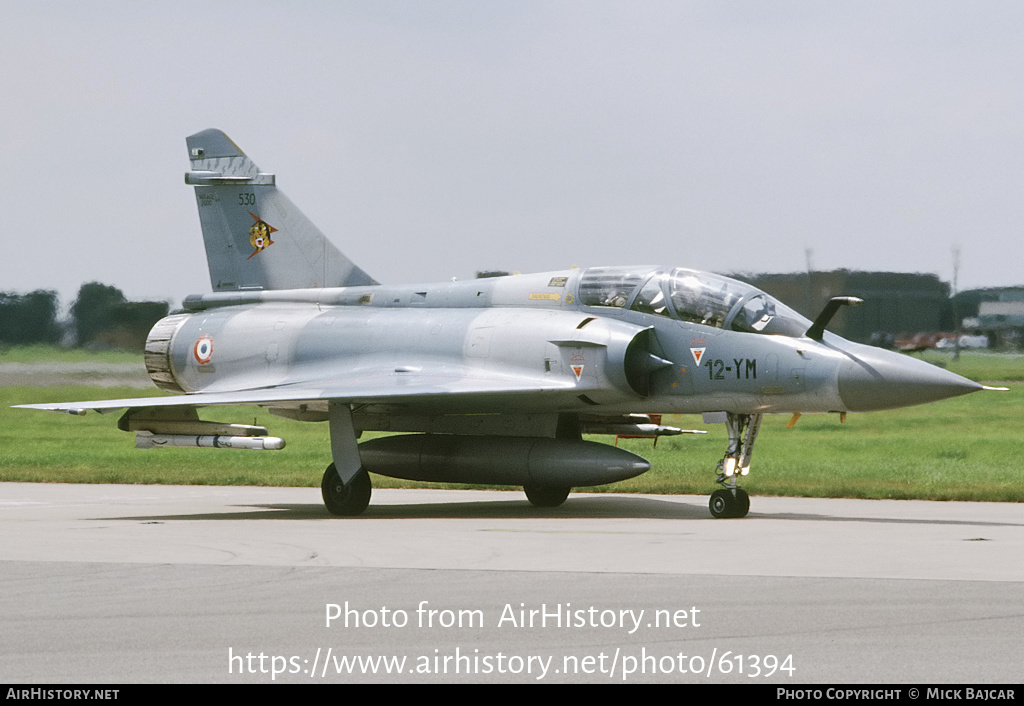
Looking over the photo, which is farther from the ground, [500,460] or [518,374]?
[518,374]

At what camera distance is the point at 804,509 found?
52.3 ft

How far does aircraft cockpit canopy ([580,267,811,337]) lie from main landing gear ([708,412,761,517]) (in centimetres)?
108

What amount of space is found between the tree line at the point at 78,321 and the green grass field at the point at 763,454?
3.31ft

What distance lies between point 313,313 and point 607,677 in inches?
494

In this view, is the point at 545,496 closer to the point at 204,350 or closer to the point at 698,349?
the point at 698,349

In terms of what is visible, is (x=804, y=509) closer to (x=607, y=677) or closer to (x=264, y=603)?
(x=264, y=603)

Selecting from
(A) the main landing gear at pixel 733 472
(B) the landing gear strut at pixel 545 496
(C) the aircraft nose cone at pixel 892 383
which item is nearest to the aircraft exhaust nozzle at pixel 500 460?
(A) the main landing gear at pixel 733 472

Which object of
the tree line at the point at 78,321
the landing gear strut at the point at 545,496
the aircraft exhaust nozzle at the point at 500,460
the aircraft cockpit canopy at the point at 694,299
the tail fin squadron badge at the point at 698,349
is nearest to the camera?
the aircraft cockpit canopy at the point at 694,299

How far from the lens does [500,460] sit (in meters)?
15.9

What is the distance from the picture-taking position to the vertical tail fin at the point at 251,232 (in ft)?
63.7

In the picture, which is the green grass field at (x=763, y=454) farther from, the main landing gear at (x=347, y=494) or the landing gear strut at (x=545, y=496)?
the main landing gear at (x=347, y=494)

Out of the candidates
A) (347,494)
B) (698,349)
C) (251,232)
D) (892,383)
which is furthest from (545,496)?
(251,232)

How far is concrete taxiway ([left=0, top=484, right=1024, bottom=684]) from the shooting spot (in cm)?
636

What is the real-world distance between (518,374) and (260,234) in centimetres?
598
